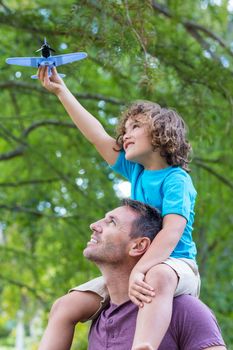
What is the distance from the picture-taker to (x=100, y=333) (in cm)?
285

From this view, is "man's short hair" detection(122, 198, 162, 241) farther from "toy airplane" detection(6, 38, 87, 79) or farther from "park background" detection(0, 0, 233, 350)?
"park background" detection(0, 0, 233, 350)

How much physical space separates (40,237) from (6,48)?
290 centimetres

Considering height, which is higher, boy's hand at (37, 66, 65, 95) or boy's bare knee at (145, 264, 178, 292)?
boy's hand at (37, 66, 65, 95)

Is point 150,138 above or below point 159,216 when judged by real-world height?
above

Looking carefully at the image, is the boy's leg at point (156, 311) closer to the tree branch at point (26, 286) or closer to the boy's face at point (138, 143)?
the boy's face at point (138, 143)

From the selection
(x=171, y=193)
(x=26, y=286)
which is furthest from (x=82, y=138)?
(x=171, y=193)

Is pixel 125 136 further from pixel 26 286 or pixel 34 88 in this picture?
pixel 26 286

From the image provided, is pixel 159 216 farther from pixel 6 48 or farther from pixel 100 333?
pixel 6 48

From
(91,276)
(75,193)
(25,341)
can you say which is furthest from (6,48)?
(25,341)

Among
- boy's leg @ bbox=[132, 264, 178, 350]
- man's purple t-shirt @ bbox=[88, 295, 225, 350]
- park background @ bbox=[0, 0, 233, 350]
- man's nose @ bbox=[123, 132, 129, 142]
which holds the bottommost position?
park background @ bbox=[0, 0, 233, 350]

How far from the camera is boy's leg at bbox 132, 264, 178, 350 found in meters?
2.48

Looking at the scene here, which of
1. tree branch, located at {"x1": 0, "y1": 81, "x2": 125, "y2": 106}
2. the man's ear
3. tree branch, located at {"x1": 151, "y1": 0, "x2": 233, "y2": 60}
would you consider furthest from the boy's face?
tree branch, located at {"x1": 0, "y1": 81, "x2": 125, "y2": 106}

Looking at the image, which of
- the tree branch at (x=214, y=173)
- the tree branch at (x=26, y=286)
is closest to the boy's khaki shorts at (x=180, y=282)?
the tree branch at (x=214, y=173)

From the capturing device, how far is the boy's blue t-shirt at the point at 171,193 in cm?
271
